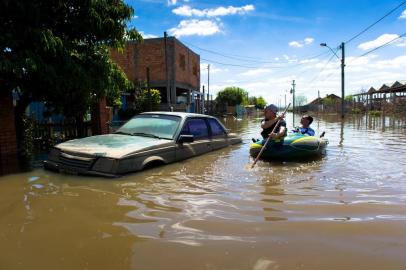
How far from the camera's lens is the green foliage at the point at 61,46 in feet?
23.0

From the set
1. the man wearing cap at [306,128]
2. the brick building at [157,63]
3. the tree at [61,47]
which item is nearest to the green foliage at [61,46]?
the tree at [61,47]

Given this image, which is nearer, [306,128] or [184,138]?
[184,138]

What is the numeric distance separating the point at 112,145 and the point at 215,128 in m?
3.81

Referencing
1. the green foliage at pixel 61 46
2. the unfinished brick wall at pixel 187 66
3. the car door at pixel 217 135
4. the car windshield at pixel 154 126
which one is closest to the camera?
the green foliage at pixel 61 46

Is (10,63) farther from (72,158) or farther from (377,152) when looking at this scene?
(377,152)

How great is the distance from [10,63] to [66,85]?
4.51ft

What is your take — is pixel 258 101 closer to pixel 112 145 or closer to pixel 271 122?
pixel 271 122

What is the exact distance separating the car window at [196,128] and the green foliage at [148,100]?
14.3 meters

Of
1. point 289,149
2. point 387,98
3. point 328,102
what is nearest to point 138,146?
point 289,149

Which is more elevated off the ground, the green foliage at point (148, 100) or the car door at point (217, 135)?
the green foliage at point (148, 100)

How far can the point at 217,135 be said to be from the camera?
32.4ft

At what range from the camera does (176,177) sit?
21.3 feet

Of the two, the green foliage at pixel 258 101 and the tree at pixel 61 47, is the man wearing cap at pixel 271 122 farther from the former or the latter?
the green foliage at pixel 258 101

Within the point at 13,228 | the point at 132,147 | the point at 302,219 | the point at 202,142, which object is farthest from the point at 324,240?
the point at 202,142
